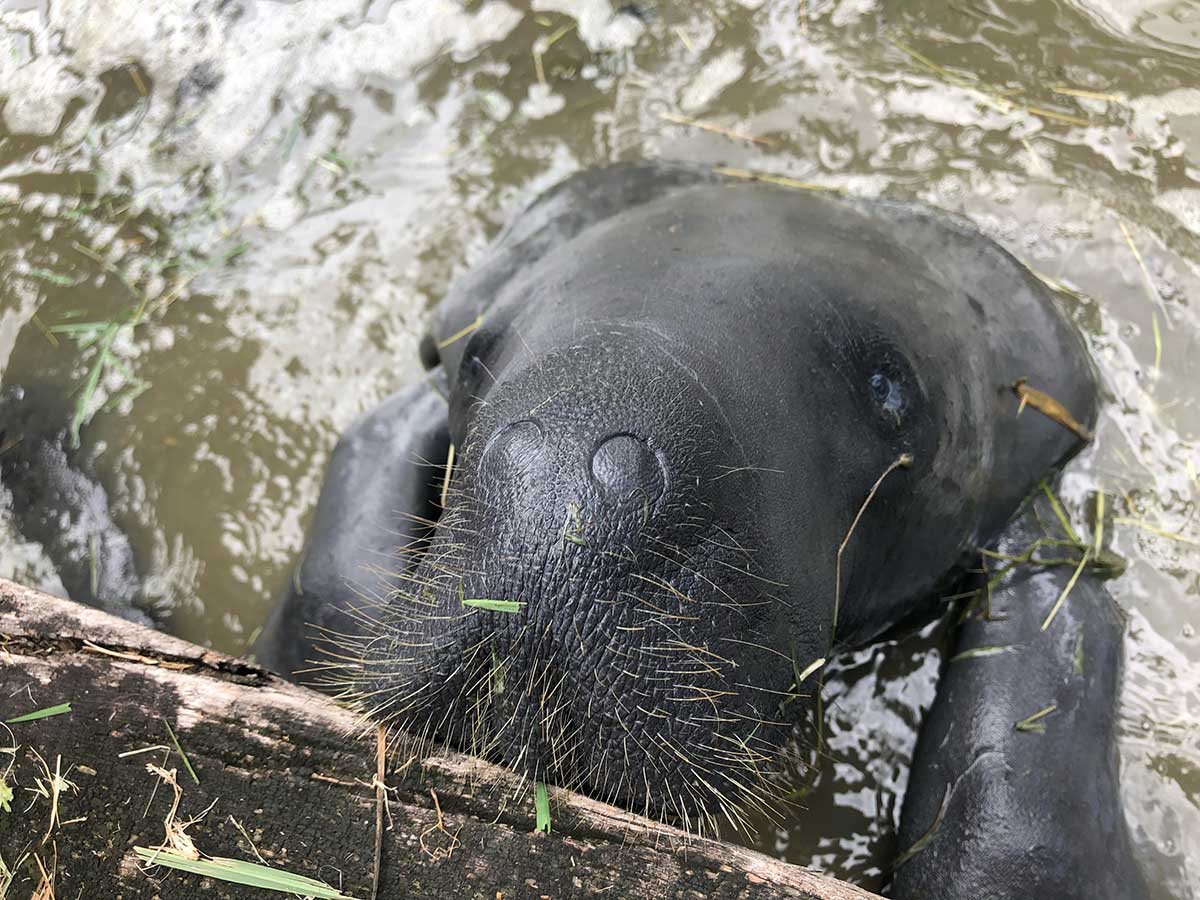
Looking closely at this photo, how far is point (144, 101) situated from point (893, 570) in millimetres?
5031

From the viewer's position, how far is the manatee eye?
2641 millimetres

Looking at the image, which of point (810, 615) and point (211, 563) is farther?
point (211, 563)

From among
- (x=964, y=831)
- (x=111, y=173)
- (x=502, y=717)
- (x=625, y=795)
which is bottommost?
(x=964, y=831)

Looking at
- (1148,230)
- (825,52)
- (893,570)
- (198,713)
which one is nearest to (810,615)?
(893,570)

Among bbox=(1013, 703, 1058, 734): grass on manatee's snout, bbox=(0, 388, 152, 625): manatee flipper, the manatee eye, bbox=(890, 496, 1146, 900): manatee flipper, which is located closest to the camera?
the manatee eye

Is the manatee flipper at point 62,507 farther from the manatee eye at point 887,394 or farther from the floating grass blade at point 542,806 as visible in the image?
the manatee eye at point 887,394

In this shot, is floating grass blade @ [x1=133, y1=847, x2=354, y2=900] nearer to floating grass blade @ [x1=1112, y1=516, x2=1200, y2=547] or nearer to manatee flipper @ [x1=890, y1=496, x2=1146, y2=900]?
manatee flipper @ [x1=890, y1=496, x2=1146, y2=900]

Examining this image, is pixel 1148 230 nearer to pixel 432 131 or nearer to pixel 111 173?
pixel 432 131

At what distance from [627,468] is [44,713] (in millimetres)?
1746

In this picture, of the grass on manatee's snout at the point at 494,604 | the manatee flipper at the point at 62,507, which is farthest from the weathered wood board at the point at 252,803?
the manatee flipper at the point at 62,507

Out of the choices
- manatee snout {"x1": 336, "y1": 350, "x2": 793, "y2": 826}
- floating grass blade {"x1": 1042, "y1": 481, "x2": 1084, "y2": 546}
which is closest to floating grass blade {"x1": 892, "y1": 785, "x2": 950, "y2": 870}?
floating grass blade {"x1": 1042, "y1": 481, "x2": 1084, "y2": 546}

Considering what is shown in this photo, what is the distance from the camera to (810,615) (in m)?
2.41

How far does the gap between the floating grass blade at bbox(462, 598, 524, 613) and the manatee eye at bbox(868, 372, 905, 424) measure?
1.24 m

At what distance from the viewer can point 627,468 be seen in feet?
6.14
